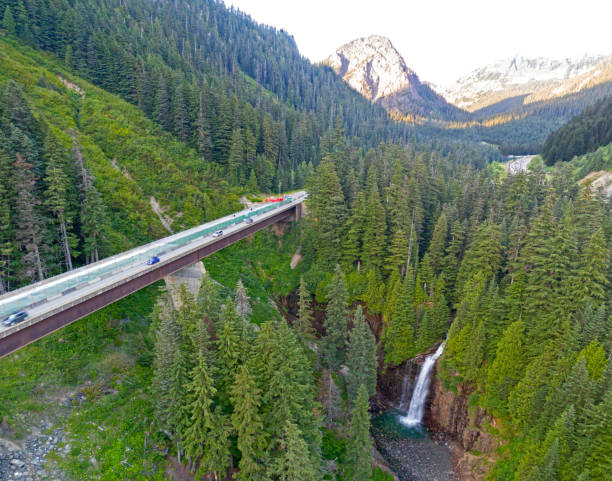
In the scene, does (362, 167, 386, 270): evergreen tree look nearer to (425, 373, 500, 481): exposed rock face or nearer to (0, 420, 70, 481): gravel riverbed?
(425, 373, 500, 481): exposed rock face

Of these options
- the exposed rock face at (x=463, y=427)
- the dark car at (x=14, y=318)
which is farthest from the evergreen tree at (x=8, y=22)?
the exposed rock face at (x=463, y=427)

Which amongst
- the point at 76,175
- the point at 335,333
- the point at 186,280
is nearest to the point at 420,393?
the point at 335,333

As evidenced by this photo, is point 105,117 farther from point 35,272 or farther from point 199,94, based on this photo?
point 35,272

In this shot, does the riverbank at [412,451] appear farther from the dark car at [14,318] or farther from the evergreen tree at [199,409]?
the dark car at [14,318]

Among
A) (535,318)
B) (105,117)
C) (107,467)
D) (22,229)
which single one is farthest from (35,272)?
(535,318)

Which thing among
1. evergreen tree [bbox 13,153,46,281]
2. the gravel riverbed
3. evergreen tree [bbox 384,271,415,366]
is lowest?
evergreen tree [bbox 384,271,415,366]

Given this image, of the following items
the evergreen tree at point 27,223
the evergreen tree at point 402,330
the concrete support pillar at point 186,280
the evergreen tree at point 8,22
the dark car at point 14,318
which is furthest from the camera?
the evergreen tree at point 8,22

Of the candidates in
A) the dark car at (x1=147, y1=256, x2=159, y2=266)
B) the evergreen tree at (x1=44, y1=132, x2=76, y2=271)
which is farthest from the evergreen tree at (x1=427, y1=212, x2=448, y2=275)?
the evergreen tree at (x1=44, y1=132, x2=76, y2=271)
